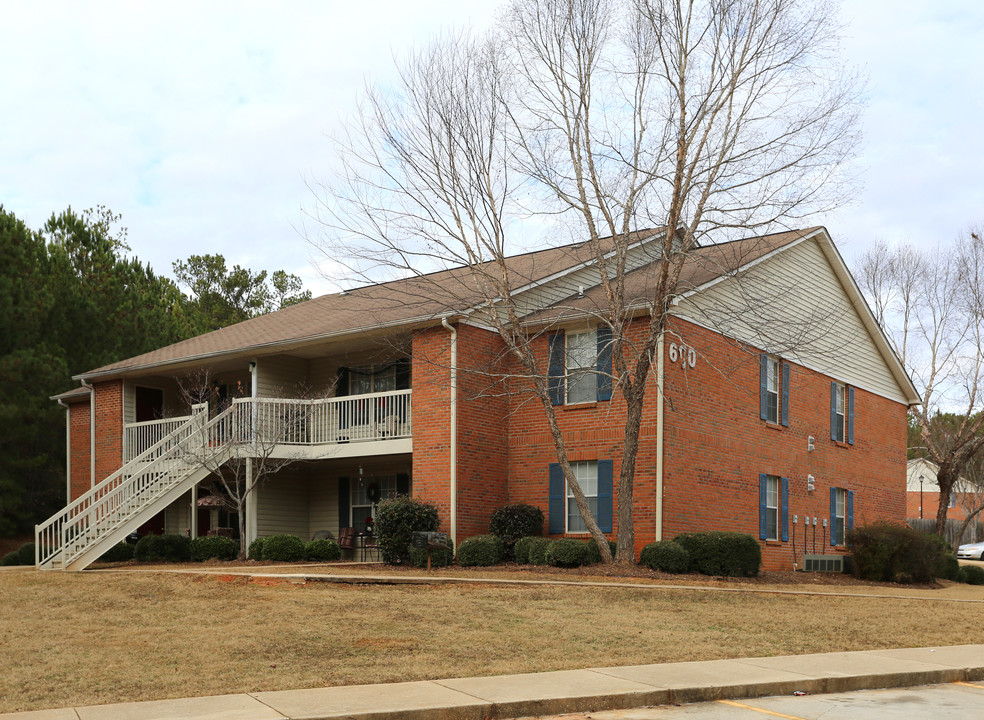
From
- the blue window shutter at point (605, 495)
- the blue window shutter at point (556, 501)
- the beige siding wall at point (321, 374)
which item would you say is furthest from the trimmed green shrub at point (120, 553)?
the blue window shutter at point (605, 495)

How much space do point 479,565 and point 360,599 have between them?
19.7 feet

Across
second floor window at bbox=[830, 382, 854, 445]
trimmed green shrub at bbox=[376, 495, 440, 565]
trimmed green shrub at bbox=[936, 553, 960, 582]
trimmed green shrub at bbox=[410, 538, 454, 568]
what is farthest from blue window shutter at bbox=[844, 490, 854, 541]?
trimmed green shrub at bbox=[410, 538, 454, 568]

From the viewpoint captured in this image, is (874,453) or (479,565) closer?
(479,565)

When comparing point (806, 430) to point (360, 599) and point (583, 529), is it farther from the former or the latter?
point (360, 599)

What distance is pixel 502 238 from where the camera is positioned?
20.5m

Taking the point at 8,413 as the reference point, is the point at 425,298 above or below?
above

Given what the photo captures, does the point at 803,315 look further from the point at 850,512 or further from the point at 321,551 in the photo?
the point at 321,551

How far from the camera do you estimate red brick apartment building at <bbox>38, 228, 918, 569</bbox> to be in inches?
856

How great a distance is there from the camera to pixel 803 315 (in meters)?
26.7

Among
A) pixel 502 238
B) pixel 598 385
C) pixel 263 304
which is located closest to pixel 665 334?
pixel 598 385

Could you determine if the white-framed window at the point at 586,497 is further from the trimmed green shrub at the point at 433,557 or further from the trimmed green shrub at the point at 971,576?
the trimmed green shrub at the point at 971,576

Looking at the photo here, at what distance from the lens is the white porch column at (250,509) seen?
76.8 ft

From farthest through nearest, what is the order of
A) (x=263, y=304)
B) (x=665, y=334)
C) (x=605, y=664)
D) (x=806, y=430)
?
(x=263, y=304)
(x=806, y=430)
(x=665, y=334)
(x=605, y=664)

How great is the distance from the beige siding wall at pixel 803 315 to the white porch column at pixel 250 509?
10080 millimetres
